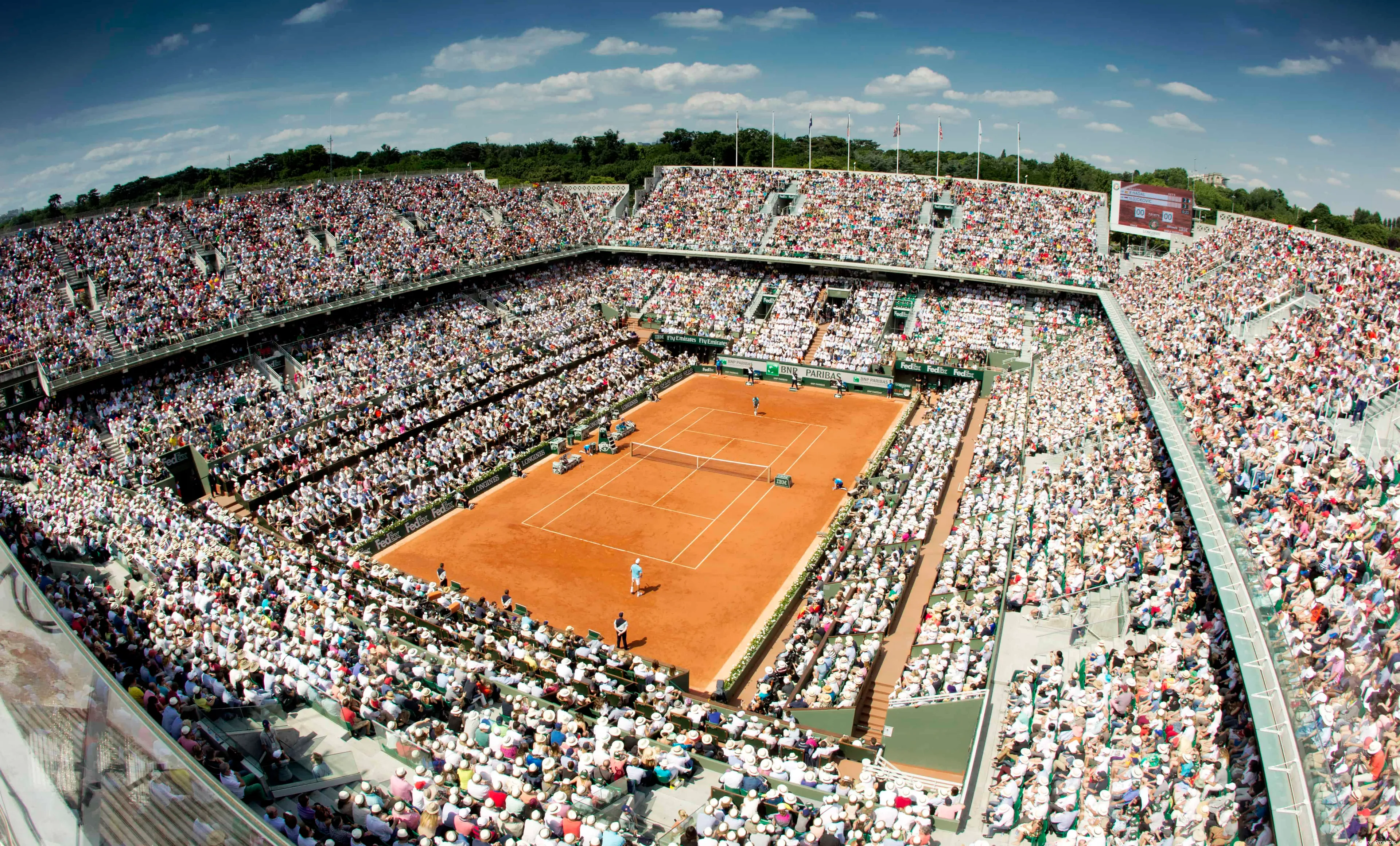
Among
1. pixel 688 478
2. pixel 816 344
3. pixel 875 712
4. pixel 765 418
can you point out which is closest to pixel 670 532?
pixel 688 478

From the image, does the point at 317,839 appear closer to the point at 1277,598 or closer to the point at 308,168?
the point at 1277,598

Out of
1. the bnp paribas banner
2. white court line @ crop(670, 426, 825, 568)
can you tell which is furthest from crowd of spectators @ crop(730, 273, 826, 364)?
white court line @ crop(670, 426, 825, 568)

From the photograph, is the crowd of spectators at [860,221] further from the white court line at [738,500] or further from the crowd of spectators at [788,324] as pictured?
the white court line at [738,500]

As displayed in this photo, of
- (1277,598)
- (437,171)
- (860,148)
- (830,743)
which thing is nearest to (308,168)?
(437,171)

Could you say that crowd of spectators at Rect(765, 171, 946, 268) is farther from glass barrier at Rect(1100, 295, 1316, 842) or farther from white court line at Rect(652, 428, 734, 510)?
glass barrier at Rect(1100, 295, 1316, 842)

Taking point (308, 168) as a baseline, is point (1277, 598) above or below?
below

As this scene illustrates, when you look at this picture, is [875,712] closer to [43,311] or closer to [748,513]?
[748,513]
